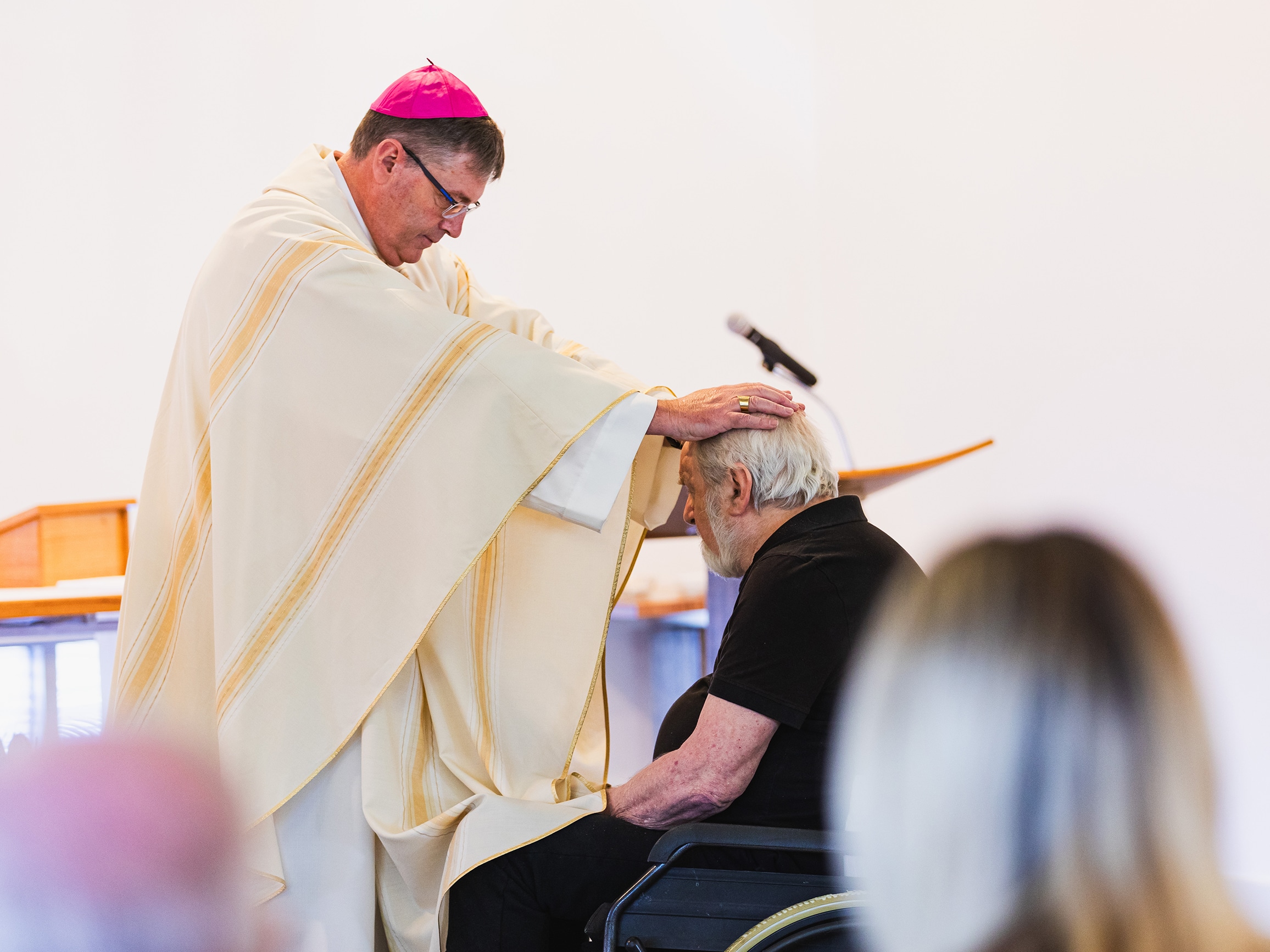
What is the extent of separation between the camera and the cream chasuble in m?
2.03

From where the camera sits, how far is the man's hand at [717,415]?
2.13m

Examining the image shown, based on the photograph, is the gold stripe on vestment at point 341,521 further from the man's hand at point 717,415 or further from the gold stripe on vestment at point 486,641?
the man's hand at point 717,415

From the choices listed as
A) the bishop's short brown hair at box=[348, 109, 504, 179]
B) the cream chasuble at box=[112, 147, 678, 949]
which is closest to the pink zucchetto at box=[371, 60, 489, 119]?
the bishop's short brown hair at box=[348, 109, 504, 179]

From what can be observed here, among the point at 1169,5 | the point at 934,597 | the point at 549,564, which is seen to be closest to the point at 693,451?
the point at 549,564

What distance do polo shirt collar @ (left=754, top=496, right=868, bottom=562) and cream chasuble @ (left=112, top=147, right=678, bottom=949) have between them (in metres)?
0.30

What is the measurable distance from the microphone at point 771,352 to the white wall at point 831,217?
1.56 metres

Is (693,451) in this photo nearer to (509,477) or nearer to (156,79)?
(509,477)

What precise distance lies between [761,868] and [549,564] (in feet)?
2.37

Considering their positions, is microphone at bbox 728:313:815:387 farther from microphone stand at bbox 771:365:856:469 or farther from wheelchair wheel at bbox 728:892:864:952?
wheelchair wheel at bbox 728:892:864:952

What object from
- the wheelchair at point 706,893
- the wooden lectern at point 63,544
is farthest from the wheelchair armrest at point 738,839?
the wooden lectern at point 63,544

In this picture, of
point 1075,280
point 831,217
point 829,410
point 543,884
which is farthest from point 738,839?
point 831,217

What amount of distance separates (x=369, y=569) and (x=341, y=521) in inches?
4.0

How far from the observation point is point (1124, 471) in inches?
173

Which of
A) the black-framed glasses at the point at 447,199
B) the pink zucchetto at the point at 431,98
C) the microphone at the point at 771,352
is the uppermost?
the pink zucchetto at the point at 431,98
